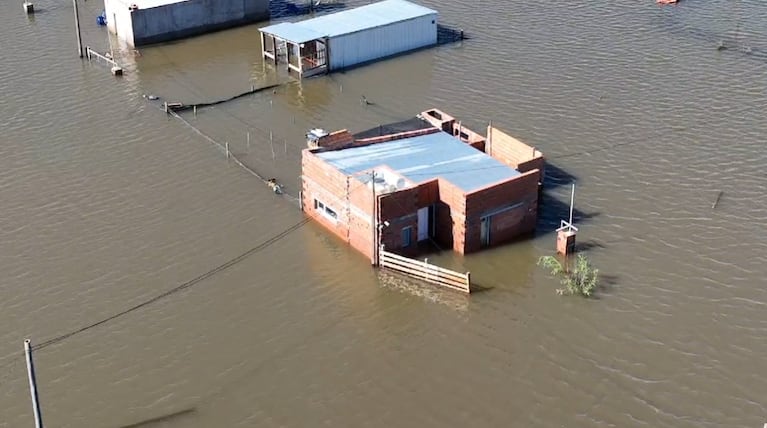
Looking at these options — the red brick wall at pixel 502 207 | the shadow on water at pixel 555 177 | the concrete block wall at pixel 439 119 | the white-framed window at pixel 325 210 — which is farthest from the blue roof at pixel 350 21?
the red brick wall at pixel 502 207

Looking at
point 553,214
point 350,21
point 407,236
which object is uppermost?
point 350,21

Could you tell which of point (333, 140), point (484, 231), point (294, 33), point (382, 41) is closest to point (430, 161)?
point (484, 231)

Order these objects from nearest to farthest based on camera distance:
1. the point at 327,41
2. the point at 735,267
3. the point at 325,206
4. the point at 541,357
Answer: the point at 541,357, the point at 735,267, the point at 325,206, the point at 327,41

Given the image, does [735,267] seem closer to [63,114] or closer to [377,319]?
[377,319]

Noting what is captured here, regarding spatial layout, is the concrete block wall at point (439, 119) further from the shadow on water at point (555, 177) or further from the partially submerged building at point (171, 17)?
the partially submerged building at point (171, 17)

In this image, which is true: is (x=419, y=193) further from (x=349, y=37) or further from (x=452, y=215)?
(x=349, y=37)

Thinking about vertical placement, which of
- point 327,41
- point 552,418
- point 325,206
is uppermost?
point 327,41

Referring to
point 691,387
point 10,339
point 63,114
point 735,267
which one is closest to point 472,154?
point 735,267

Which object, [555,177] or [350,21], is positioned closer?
[555,177]
